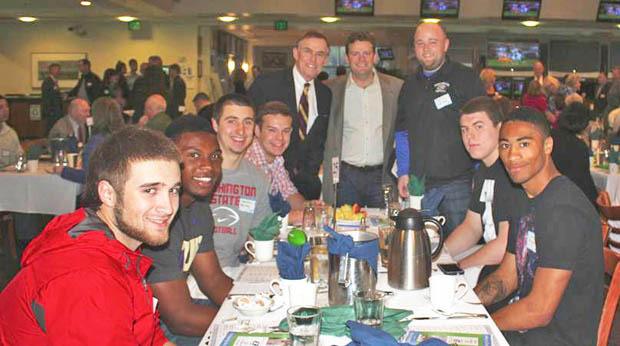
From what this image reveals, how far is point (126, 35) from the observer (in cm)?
1491

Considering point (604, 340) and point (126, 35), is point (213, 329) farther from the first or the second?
point (126, 35)

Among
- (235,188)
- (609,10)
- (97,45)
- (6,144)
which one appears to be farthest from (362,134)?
(97,45)

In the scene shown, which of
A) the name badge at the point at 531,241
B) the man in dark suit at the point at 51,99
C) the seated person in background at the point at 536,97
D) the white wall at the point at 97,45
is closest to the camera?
the name badge at the point at 531,241

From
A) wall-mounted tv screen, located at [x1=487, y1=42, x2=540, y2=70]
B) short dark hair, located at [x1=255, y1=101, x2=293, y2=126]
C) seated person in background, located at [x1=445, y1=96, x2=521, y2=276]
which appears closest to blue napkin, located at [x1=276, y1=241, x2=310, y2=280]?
seated person in background, located at [x1=445, y1=96, x2=521, y2=276]

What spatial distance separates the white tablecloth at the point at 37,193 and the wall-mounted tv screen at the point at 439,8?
24.0 ft

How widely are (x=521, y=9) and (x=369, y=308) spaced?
10607mm

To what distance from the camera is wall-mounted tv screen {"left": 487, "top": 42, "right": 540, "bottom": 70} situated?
1662cm

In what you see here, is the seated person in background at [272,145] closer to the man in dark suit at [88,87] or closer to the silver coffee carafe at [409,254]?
the silver coffee carafe at [409,254]

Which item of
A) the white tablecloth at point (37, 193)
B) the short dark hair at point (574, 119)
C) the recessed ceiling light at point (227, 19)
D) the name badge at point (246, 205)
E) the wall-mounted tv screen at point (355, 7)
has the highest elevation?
the wall-mounted tv screen at point (355, 7)

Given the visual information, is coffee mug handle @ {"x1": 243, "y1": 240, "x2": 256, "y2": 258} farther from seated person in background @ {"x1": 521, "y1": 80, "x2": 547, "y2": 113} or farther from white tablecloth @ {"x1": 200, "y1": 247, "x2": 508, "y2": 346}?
seated person in background @ {"x1": 521, "y1": 80, "x2": 547, "y2": 113}

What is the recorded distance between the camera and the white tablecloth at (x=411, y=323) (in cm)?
196

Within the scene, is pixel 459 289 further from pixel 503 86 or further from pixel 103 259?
pixel 503 86

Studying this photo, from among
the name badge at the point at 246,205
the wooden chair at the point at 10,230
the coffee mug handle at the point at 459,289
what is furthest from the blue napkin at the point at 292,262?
the wooden chair at the point at 10,230

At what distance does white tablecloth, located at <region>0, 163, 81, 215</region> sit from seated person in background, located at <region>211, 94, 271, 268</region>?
9.14 feet
